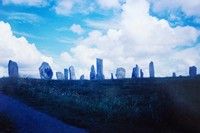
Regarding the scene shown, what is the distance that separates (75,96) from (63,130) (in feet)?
30.0

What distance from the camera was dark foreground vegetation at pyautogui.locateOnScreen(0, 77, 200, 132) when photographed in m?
17.3

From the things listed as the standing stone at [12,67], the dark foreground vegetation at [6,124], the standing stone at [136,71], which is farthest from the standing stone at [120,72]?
the dark foreground vegetation at [6,124]

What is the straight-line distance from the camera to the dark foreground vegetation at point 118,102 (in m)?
17.3

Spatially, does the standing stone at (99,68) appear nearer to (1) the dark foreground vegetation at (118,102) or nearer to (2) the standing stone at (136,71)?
(2) the standing stone at (136,71)

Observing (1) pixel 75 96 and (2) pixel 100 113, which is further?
(1) pixel 75 96

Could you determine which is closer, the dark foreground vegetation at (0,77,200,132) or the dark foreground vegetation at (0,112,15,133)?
the dark foreground vegetation at (0,112,15,133)

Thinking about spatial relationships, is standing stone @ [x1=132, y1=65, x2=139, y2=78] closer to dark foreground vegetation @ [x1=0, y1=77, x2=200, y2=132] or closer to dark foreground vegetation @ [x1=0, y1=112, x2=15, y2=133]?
dark foreground vegetation @ [x1=0, y1=77, x2=200, y2=132]

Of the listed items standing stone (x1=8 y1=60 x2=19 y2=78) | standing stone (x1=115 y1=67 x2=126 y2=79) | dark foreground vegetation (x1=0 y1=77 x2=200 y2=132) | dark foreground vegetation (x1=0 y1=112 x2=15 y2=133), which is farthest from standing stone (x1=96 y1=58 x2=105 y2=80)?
dark foreground vegetation (x1=0 y1=112 x2=15 y2=133)

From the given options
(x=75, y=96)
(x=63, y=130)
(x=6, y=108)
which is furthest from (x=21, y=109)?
(x=75, y=96)

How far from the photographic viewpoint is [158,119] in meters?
17.8

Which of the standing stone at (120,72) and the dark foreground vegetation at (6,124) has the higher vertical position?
the standing stone at (120,72)

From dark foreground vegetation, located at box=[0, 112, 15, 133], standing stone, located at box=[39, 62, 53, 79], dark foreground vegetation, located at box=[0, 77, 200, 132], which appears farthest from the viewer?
standing stone, located at box=[39, 62, 53, 79]

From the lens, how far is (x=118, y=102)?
2316 centimetres

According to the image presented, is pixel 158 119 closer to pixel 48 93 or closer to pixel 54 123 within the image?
pixel 54 123
